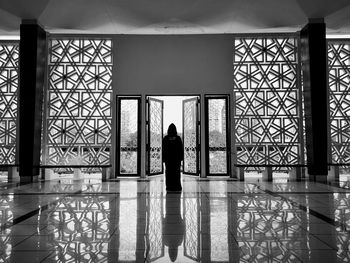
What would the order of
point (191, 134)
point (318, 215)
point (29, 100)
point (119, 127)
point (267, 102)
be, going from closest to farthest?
point (318, 215) → point (29, 100) → point (267, 102) → point (119, 127) → point (191, 134)

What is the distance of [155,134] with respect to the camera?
10.1 meters

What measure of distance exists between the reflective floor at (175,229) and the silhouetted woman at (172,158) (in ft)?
3.37

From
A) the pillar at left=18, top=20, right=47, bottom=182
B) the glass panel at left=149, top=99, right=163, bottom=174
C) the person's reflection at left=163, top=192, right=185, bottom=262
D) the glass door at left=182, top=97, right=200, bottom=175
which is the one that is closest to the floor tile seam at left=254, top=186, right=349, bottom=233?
the person's reflection at left=163, top=192, right=185, bottom=262

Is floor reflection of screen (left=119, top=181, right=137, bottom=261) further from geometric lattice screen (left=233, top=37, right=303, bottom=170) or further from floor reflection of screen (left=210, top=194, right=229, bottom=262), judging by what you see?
geometric lattice screen (left=233, top=37, right=303, bottom=170)

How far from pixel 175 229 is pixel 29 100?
672 cm

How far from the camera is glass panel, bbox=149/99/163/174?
9938 mm

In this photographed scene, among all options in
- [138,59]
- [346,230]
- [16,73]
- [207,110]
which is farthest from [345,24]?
[16,73]

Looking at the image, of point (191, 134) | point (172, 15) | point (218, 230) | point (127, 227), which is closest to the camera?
point (218, 230)

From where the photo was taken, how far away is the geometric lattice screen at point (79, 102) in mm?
9562

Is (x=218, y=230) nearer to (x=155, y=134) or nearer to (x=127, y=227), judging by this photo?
(x=127, y=227)

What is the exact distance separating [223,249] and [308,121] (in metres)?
7.03

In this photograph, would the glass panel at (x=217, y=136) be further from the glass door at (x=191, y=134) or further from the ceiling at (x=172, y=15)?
the ceiling at (x=172, y=15)

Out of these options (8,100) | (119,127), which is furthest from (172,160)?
(8,100)

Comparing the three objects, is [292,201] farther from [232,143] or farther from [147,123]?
[147,123]
